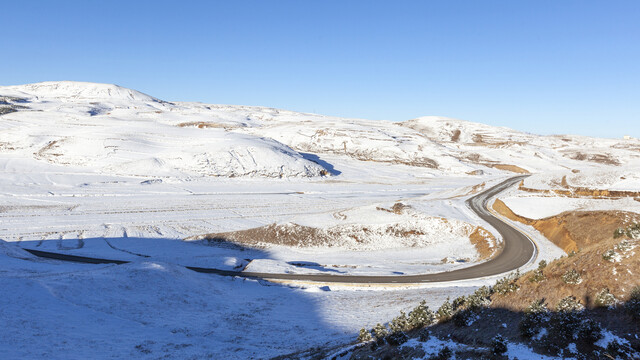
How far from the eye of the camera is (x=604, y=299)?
396 inches

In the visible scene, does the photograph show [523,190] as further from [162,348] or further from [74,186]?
[74,186]

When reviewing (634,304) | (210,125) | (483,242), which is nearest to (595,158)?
(483,242)

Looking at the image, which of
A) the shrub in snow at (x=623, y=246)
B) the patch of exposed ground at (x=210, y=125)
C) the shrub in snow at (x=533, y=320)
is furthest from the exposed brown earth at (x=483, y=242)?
the patch of exposed ground at (x=210, y=125)

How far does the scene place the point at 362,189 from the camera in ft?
227

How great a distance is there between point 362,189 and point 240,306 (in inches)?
1997

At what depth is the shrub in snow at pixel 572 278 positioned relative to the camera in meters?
11.4

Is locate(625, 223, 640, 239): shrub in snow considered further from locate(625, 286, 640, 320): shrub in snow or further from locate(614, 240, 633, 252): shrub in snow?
locate(625, 286, 640, 320): shrub in snow

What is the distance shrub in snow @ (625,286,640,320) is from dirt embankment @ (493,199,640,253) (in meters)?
21.6

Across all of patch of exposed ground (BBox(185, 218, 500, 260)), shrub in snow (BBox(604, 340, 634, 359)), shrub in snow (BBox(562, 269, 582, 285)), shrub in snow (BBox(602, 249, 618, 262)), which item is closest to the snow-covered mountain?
patch of exposed ground (BBox(185, 218, 500, 260))

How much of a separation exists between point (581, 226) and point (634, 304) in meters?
27.1

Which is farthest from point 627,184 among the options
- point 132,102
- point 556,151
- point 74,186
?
point 132,102

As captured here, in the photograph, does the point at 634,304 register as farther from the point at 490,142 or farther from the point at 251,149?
the point at 490,142

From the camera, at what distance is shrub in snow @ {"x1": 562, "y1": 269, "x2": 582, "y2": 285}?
1144cm

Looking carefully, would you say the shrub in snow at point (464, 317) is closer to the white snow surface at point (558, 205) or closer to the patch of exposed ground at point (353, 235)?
the patch of exposed ground at point (353, 235)
